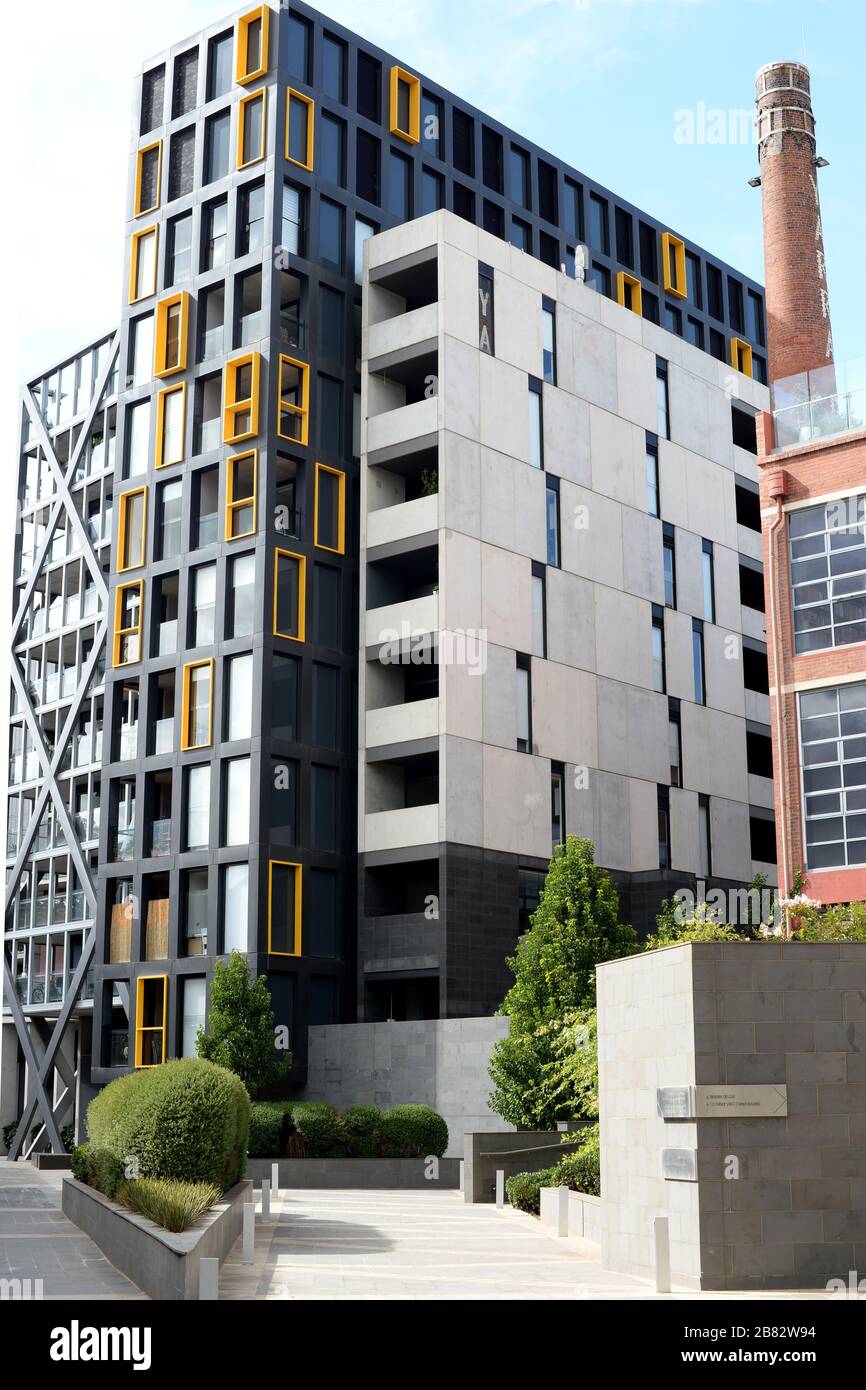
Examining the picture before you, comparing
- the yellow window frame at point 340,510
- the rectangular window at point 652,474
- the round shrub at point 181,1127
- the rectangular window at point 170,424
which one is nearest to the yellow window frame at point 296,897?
the yellow window frame at point 340,510

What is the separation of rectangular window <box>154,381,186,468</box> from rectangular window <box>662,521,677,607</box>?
659 inches

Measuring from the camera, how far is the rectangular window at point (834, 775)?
34.9 metres

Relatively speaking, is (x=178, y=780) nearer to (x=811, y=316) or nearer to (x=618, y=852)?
(x=618, y=852)

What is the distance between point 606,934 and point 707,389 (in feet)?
92.0

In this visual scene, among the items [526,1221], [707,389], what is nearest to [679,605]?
[707,389]

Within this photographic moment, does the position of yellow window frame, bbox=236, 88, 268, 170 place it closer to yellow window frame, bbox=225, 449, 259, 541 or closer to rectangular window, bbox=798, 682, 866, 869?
yellow window frame, bbox=225, 449, 259, 541

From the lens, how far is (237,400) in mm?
47125

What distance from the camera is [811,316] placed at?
46938 mm

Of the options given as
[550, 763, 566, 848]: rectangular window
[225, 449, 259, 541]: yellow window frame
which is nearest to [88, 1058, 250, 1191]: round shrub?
[550, 763, 566, 848]: rectangular window

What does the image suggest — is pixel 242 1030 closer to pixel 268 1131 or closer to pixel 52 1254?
pixel 268 1131

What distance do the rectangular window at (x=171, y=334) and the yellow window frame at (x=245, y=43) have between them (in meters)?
6.90

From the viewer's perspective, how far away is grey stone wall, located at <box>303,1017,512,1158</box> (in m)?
39.6

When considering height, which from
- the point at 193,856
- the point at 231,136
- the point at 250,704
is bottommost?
the point at 193,856

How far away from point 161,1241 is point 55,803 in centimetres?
4256
